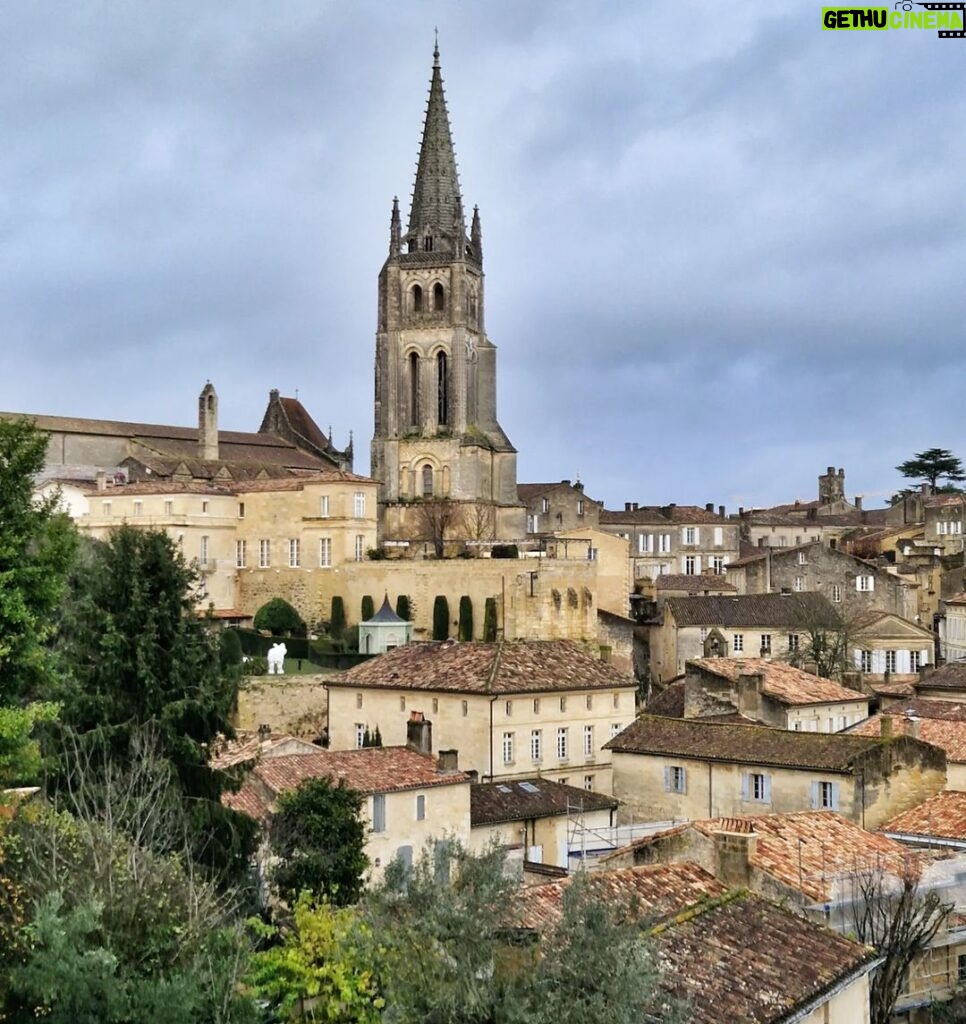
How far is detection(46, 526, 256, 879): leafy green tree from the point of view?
955 inches

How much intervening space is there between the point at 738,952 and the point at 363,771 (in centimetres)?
1542

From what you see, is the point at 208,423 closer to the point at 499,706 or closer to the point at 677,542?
the point at 677,542

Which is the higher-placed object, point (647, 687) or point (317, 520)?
point (317, 520)

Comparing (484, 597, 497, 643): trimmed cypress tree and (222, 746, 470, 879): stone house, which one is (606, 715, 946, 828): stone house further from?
(484, 597, 497, 643): trimmed cypress tree

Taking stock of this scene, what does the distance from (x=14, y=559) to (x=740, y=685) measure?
27129 mm

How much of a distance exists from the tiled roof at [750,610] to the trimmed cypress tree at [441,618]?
9.65m

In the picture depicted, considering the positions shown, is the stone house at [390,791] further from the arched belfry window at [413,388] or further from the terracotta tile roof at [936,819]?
the arched belfry window at [413,388]

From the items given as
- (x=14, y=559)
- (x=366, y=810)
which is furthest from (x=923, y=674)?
(x=14, y=559)

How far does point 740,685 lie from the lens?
142ft

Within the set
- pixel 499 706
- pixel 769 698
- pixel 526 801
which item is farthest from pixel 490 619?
pixel 526 801

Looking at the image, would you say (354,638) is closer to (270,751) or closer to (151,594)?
(270,751)

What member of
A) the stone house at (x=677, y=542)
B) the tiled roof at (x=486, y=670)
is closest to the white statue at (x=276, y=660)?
the tiled roof at (x=486, y=670)

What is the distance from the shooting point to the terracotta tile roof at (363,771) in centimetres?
2989

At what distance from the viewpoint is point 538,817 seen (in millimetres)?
33344
